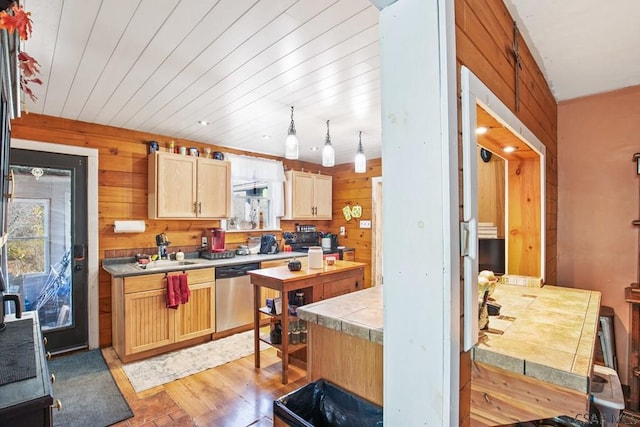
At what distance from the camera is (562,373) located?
96 cm

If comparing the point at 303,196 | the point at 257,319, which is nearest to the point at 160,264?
the point at 257,319

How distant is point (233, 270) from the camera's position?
3707mm

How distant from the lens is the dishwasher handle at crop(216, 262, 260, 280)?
359cm

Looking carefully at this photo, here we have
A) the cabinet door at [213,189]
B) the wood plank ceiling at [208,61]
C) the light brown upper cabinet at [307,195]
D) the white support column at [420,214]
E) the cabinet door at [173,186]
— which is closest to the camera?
the white support column at [420,214]

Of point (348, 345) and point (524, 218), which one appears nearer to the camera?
point (348, 345)

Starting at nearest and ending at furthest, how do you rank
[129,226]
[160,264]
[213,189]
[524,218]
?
[524,218], [129,226], [160,264], [213,189]

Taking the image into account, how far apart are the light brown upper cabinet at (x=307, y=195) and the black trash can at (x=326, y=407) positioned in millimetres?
3500

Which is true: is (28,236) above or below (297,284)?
above

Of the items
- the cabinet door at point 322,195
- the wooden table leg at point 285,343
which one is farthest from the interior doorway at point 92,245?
the cabinet door at point 322,195

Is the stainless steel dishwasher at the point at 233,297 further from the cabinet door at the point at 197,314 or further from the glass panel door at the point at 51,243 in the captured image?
the glass panel door at the point at 51,243

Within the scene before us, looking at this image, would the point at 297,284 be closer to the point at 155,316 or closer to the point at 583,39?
the point at 155,316

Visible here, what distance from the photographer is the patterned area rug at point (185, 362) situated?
2.70m

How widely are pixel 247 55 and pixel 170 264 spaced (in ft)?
8.43

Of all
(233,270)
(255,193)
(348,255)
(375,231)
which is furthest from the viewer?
(348,255)
